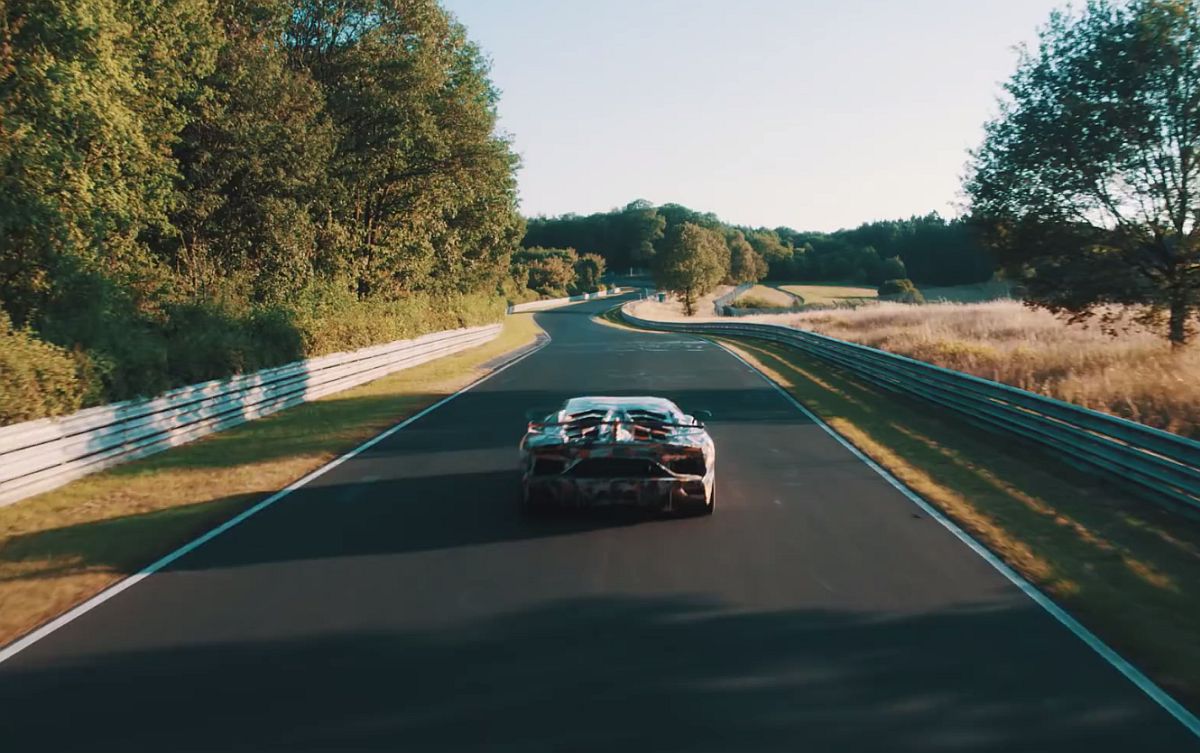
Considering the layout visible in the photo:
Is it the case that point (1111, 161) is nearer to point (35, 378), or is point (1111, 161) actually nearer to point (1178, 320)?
point (1178, 320)

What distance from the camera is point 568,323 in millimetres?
76500

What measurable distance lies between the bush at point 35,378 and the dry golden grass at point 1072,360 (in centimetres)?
1401

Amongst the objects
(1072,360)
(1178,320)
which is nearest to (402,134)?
(1072,360)

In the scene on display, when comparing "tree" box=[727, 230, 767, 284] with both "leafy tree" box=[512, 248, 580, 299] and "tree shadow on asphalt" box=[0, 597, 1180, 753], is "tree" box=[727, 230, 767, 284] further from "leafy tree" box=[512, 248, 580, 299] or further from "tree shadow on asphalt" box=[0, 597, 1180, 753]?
"tree shadow on asphalt" box=[0, 597, 1180, 753]

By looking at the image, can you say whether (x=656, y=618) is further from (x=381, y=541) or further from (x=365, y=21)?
(x=365, y=21)

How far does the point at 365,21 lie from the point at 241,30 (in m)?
5.88

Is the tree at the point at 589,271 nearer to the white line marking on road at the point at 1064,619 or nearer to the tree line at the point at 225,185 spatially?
the tree line at the point at 225,185

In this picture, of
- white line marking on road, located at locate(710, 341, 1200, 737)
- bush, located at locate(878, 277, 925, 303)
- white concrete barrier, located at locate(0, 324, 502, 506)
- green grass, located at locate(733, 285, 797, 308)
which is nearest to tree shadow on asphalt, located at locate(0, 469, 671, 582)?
white concrete barrier, located at locate(0, 324, 502, 506)

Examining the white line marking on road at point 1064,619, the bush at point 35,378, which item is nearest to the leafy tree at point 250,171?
the bush at point 35,378

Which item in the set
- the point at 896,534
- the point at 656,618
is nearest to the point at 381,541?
the point at 656,618

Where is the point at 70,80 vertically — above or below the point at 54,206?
above

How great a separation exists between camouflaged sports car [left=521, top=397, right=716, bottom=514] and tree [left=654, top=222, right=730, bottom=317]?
3651 inches

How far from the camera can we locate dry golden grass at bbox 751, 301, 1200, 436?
1384 cm

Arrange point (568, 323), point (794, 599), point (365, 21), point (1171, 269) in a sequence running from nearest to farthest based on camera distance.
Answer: point (794, 599) → point (1171, 269) → point (365, 21) → point (568, 323)
